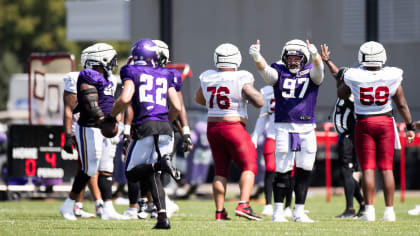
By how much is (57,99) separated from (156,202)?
8.28m

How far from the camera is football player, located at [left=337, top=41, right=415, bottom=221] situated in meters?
10.7

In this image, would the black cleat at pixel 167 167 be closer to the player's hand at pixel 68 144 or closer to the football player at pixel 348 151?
the player's hand at pixel 68 144

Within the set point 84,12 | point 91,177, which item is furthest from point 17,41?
point 91,177

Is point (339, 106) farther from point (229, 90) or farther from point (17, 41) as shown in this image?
point (17, 41)

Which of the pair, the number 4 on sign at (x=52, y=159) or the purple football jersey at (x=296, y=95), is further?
the number 4 on sign at (x=52, y=159)

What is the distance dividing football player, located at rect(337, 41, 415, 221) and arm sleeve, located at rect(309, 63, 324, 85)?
1.43 feet

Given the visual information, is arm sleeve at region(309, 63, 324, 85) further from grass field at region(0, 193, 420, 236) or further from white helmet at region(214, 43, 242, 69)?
grass field at region(0, 193, 420, 236)

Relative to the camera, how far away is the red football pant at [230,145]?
1066cm

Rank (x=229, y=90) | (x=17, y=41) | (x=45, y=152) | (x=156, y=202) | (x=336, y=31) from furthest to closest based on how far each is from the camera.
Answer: (x=17, y=41), (x=336, y=31), (x=45, y=152), (x=229, y=90), (x=156, y=202)

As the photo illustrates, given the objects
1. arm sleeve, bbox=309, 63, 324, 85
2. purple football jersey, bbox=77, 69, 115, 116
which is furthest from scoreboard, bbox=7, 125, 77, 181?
arm sleeve, bbox=309, 63, 324, 85

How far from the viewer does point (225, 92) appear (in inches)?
418

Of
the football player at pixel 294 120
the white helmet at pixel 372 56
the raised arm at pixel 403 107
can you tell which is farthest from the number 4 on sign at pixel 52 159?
the raised arm at pixel 403 107

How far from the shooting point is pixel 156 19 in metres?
23.2

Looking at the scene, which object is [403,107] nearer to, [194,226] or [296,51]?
[296,51]
